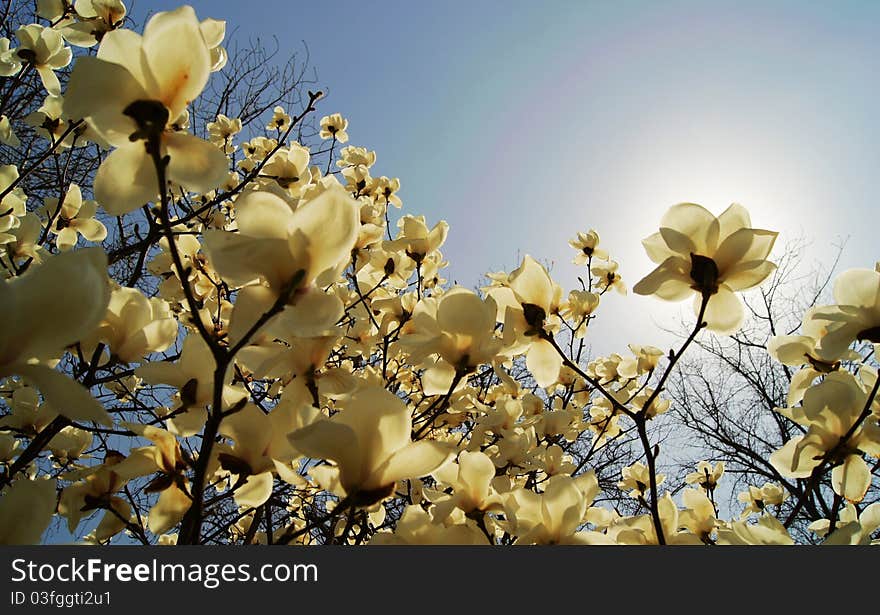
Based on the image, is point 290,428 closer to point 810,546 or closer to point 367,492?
point 367,492

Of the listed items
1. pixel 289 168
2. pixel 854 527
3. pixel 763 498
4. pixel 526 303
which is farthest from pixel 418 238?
pixel 763 498

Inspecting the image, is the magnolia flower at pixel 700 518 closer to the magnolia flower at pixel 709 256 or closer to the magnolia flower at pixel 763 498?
the magnolia flower at pixel 709 256

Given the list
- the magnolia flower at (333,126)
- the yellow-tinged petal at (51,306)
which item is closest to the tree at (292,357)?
the yellow-tinged petal at (51,306)

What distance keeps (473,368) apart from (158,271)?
1.78 metres

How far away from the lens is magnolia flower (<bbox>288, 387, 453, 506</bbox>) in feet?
2.39

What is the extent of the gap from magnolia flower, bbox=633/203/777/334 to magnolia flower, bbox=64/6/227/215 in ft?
2.70

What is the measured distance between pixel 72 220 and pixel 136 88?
6.42 ft

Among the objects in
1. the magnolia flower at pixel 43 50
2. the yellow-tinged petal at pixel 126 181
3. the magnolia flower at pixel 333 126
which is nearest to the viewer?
the yellow-tinged petal at pixel 126 181

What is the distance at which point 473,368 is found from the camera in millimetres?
1170

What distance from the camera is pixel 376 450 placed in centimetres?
74

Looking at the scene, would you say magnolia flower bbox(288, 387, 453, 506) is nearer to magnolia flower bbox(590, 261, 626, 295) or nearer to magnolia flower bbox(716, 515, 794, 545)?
magnolia flower bbox(716, 515, 794, 545)

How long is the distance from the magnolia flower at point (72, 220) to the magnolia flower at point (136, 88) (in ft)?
5.96

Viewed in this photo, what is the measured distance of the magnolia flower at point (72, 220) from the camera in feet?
7.54

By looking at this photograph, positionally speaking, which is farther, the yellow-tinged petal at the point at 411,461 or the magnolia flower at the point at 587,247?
the magnolia flower at the point at 587,247
